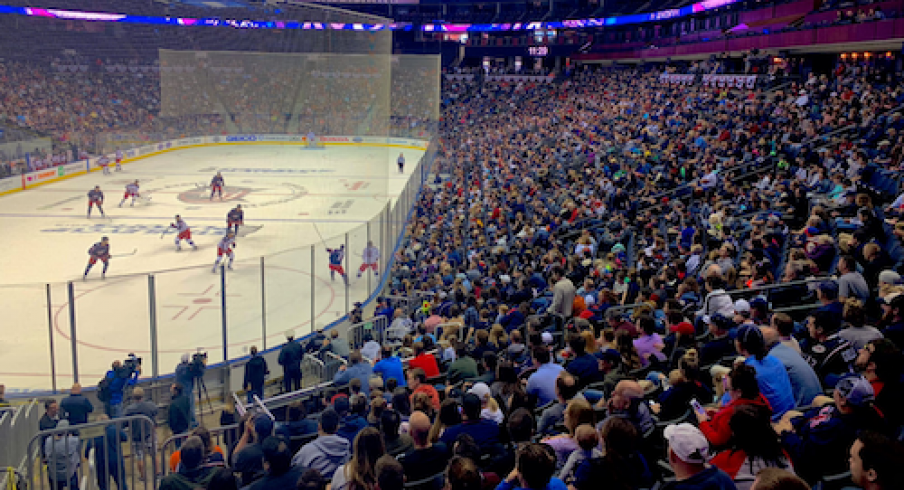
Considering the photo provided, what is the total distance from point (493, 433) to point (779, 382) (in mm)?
1872

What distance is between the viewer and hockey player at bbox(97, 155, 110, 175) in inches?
857

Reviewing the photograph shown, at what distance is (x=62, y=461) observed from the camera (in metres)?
6.55

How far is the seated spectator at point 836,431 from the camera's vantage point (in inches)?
134

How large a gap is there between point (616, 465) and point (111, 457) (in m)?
5.65

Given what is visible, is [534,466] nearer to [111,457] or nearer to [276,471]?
[276,471]

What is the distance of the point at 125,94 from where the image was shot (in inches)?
722

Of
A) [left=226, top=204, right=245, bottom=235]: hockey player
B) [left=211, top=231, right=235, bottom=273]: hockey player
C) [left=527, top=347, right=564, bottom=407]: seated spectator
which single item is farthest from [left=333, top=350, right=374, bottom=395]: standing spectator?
[left=226, top=204, right=245, bottom=235]: hockey player

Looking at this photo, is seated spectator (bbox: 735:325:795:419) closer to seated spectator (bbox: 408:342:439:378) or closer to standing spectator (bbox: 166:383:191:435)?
seated spectator (bbox: 408:342:439:378)

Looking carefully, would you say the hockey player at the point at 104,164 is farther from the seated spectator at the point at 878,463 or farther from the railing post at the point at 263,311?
the seated spectator at the point at 878,463

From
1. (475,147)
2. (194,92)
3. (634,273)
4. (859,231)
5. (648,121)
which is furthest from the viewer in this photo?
(475,147)

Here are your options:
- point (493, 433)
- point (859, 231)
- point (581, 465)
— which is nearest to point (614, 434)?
point (581, 465)

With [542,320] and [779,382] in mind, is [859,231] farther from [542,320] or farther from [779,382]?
[779,382]

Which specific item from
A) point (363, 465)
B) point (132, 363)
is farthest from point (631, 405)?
point (132, 363)

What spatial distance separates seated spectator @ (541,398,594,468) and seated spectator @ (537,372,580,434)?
0.54m
